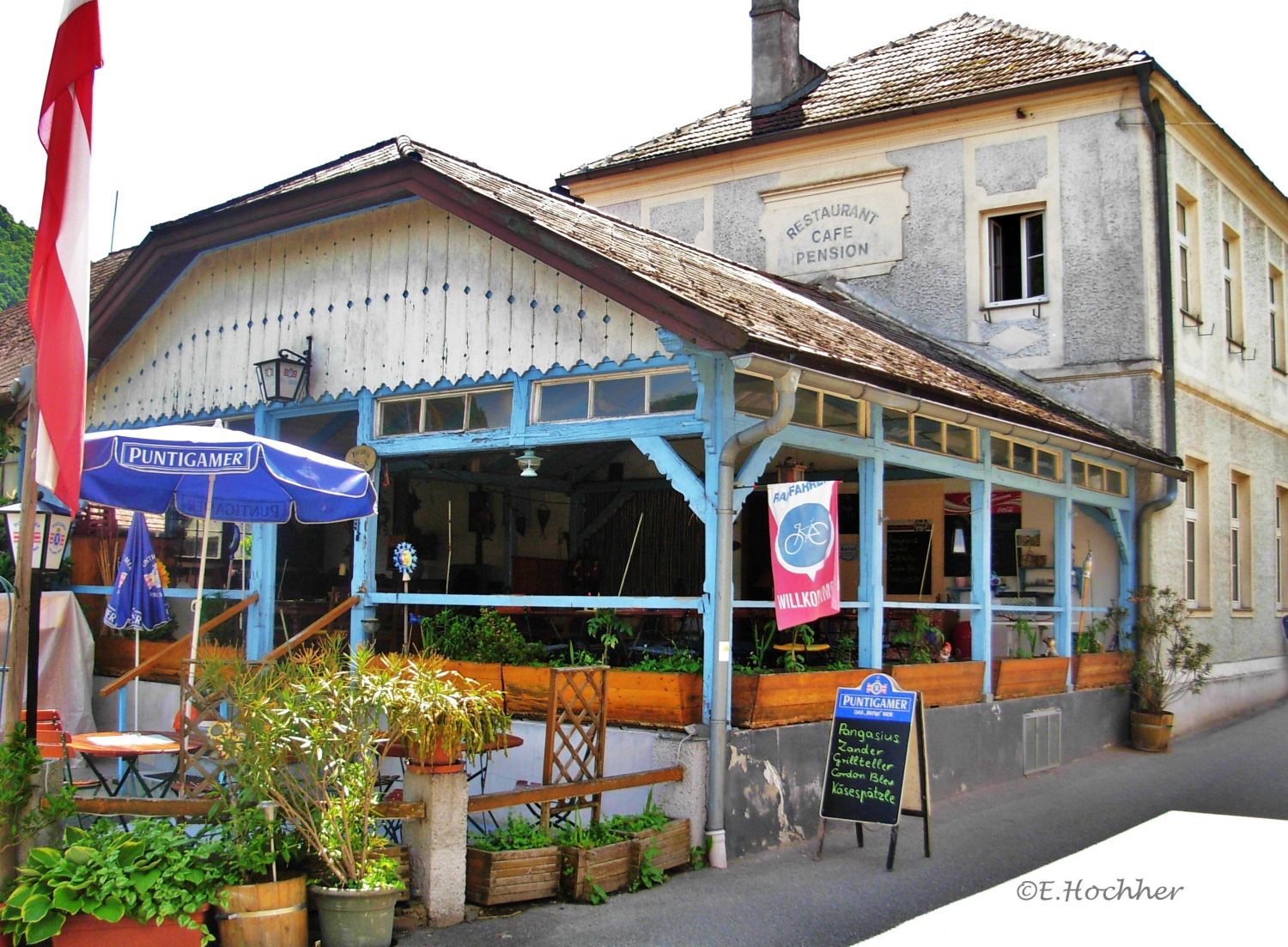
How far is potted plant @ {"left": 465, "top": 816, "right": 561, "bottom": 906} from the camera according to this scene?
6262 mm

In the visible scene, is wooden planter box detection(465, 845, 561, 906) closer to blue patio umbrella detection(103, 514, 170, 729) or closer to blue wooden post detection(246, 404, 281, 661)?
blue wooden post detection(246, 404, 281, 661)

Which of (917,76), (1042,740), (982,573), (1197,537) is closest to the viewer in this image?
(982,573)

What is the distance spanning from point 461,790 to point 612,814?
5.56 ft

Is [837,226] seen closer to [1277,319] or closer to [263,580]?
[1277,319]

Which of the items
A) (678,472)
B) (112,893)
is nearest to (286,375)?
(678,472)

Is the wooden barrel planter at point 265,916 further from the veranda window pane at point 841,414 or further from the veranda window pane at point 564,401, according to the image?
the veranda window pane at point 841,414

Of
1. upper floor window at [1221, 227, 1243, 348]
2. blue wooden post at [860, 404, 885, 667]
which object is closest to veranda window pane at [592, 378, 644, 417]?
blue wooden post at [860, 404, 885, 667]

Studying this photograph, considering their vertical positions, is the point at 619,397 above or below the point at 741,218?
below

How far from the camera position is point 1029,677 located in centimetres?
1125

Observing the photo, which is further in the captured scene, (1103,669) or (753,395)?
(1103,669)

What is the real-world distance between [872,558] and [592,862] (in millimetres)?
3465

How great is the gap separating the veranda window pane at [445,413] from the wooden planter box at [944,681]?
3.76m

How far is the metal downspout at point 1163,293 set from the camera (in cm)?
1342

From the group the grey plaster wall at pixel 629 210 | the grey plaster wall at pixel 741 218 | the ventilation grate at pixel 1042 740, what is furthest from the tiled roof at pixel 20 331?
the ventilation grate at pixel 1042 740
